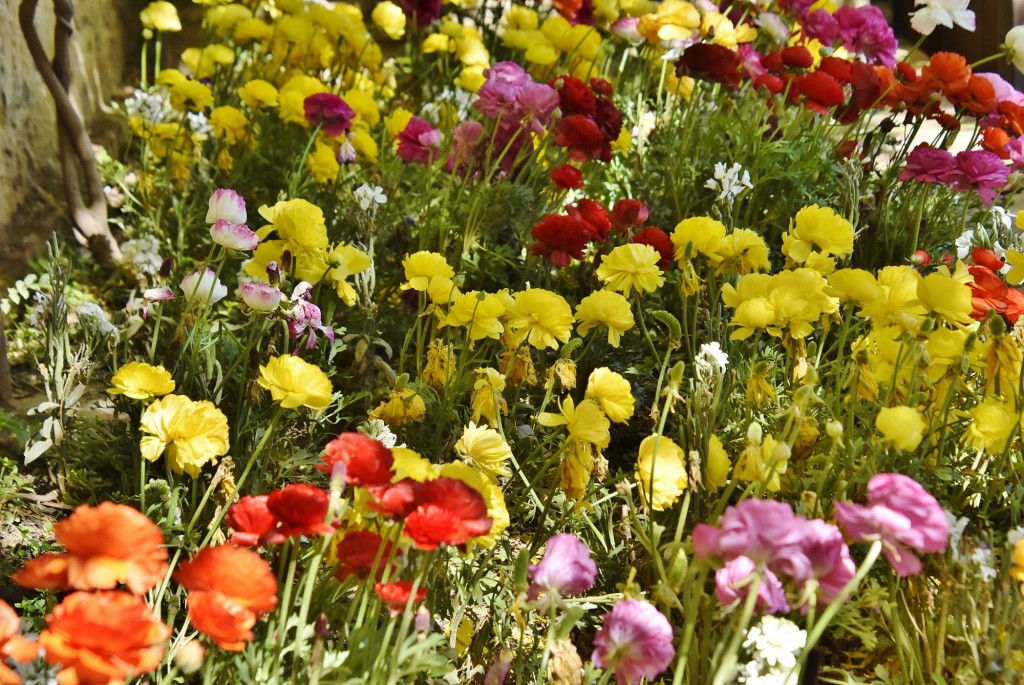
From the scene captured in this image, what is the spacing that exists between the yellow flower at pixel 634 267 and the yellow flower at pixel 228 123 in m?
1.28

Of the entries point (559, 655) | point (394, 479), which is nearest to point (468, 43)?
point (394, 479)

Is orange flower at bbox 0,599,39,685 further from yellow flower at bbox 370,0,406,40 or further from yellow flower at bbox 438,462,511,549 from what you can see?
yellow flower at bbox 370,0,406,40

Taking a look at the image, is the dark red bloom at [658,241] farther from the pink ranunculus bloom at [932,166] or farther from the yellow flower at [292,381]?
the yellow flower at [292,381]

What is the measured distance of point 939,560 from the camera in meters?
1.56

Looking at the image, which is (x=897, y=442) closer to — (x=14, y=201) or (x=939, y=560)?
(x=939, y=560)

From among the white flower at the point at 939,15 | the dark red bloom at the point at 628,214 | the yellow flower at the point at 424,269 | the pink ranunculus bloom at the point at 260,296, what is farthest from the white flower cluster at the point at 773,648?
the white flower at the point at 939,15

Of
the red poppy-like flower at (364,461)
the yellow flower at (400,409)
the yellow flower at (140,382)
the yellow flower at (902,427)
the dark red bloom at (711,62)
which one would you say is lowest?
the yellow flower at (400,409)

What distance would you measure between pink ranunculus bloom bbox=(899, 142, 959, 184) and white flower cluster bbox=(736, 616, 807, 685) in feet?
4.52

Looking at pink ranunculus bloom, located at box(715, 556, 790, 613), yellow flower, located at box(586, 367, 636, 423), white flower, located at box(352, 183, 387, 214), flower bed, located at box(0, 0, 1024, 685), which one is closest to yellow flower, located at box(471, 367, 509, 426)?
flower bed, located at box(0, 0, 1024, 685)

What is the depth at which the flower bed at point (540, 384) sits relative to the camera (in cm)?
125

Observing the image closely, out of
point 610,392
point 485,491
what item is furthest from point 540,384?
point 485,491

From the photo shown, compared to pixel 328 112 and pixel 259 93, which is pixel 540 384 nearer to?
pixel 328 112

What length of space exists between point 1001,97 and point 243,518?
2.24 metres

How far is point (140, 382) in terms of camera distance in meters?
1.66
